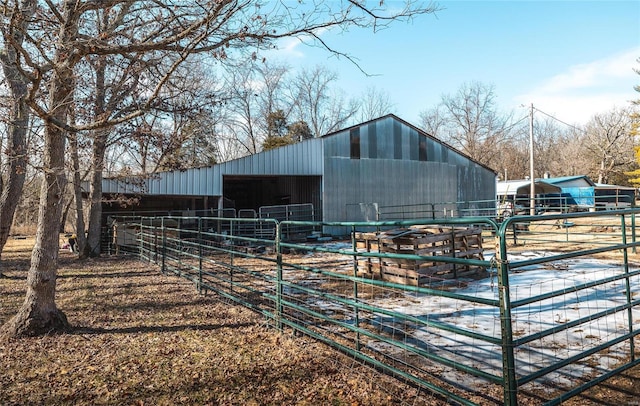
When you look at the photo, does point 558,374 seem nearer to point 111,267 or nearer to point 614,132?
point 111,267

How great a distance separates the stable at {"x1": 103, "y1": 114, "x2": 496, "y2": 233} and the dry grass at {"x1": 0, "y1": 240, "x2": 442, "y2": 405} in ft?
39.7

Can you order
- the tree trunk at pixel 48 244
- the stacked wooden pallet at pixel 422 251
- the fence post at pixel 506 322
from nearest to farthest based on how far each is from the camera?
the fence post at pixel 506 322 → the tree trunk at pixel 48 244 → the stacked wooden pallet at pixel 422 251

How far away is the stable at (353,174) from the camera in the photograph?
1914 centimetres

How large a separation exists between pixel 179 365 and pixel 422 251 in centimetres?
567

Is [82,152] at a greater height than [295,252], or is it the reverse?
[82,152]

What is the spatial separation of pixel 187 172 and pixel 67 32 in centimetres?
1353

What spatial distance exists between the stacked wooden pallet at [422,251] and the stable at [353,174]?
10004 mm

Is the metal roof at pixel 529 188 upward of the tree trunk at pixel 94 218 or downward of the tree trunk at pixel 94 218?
upward

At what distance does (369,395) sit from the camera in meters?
3.59

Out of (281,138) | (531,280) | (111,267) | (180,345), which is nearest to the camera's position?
(180,345)

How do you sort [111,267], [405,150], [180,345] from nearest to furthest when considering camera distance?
[180,345] → [111,267] → [405,150]

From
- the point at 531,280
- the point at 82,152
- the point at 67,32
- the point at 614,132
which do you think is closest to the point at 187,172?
the point at 82,152

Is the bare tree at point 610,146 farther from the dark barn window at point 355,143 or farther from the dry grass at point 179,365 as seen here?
the dry grass at point 179,365

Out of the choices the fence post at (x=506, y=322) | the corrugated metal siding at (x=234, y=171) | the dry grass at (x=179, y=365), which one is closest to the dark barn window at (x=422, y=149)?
the corrugated metal siding at (x=234, y=171)
